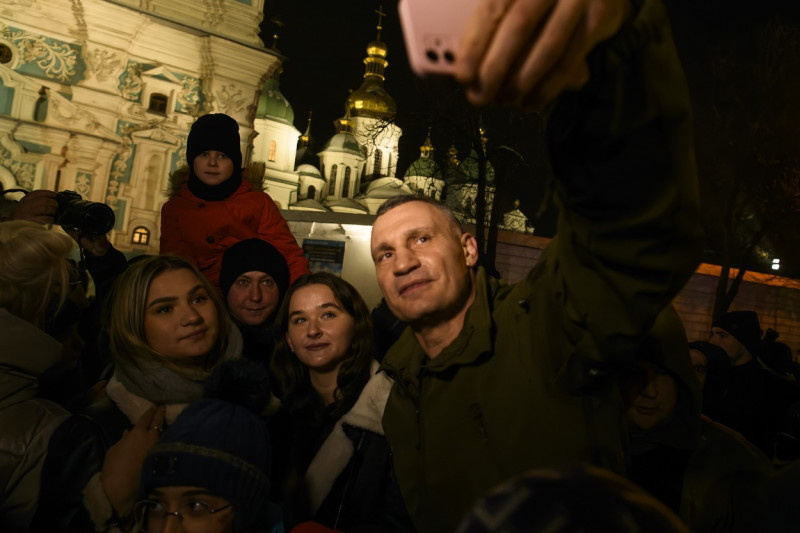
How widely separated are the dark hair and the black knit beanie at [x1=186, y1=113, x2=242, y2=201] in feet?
4.54

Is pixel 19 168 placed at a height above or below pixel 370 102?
below

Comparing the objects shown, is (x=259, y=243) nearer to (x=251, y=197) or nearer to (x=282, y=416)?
(x=251, y=197)

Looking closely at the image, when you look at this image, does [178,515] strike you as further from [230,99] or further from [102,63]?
[230,99]

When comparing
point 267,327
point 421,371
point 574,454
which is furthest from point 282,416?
point 574,454

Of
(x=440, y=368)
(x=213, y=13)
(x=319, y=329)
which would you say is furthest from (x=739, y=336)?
(x=213, y=13)

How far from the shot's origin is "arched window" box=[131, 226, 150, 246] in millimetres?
22250

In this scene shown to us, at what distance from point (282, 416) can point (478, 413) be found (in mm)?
1487

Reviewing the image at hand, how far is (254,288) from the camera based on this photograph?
379 cm

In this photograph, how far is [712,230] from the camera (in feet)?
65.6

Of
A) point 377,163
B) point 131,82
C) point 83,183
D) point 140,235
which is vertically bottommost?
point 140,235

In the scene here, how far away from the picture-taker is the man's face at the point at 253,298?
375cm

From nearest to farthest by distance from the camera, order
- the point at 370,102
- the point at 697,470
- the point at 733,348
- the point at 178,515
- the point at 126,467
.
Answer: the point at 178,515, the point at 126,467, the point at 697,470, the point at 733,348, the point at 370,102

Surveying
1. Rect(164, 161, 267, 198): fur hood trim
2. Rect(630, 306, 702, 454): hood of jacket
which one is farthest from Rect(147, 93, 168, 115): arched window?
Rect(630, 306, 702, 454): hood of jacket

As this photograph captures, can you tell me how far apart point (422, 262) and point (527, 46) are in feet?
4.28
